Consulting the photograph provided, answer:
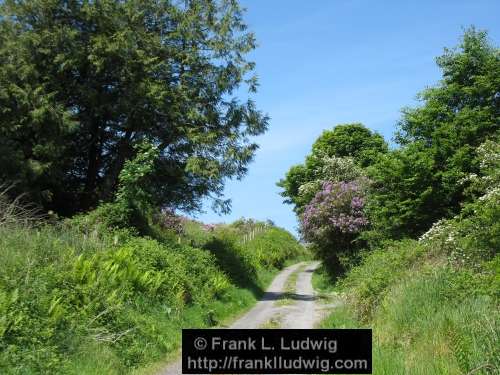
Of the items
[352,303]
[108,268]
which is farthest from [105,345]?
[352,303]

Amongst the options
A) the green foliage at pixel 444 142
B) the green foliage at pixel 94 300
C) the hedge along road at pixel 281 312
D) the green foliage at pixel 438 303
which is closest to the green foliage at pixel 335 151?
the hedge along road at pixel 281 312

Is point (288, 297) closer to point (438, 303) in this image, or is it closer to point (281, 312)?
point (281, 312)

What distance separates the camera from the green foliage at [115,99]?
74.7 ft

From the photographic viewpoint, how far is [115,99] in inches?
993

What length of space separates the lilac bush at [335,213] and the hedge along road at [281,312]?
3275mm

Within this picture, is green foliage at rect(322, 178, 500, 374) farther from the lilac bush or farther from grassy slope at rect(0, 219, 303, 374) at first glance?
the lilac bush

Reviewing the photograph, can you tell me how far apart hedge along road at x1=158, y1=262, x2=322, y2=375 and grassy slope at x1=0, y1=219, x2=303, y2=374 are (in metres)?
0.83

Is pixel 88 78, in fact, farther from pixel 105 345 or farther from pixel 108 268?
pixel 105 345

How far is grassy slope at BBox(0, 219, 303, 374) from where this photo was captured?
30.3ft

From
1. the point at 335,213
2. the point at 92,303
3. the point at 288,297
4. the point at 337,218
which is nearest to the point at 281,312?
the point at 288,297

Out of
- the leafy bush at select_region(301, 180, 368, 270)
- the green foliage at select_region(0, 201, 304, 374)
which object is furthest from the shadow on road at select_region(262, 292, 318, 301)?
the green foliage at select_region(0, 201, 304, 374)

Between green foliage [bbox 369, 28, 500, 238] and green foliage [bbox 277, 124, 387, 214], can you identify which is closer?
green foliage [bbox 369, 28, 500, 238]

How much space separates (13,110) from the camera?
22391mm

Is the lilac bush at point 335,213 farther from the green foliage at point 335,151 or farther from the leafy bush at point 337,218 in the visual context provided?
the green foliage at point 335,151
